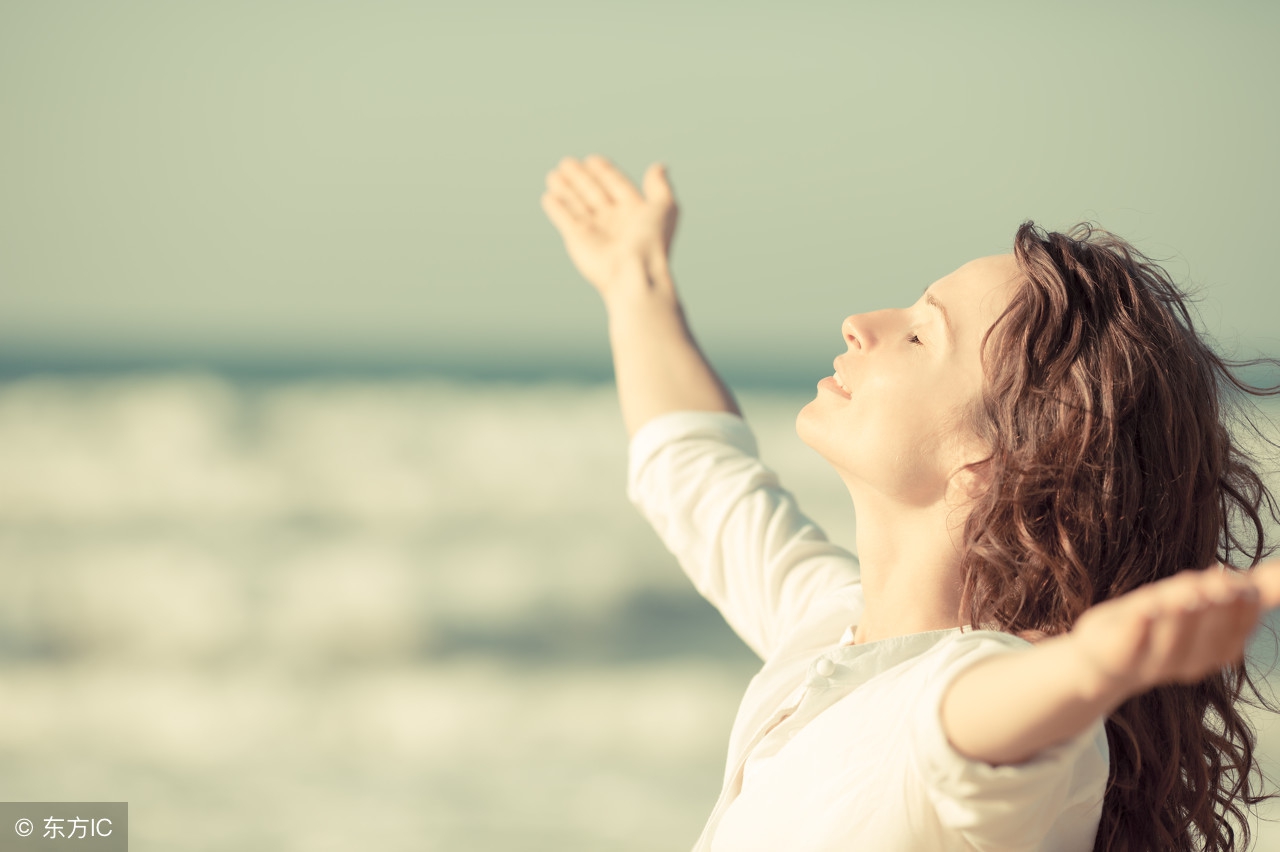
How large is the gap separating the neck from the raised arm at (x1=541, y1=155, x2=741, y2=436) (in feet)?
2.22

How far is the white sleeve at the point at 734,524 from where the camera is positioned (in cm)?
186

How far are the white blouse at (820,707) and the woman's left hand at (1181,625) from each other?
0.72ft

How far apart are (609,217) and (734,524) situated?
0.82 metres

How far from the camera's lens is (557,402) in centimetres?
892

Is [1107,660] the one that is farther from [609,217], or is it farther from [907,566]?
[609,217]

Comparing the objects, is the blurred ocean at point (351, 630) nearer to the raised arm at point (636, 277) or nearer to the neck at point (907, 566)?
the raised arm at point (636, 277)

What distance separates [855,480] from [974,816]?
0.57 meters

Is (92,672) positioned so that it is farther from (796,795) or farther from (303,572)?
(796,795)

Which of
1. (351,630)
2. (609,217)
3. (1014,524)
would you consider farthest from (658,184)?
(351,630)

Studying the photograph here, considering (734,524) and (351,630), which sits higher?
(351,630)

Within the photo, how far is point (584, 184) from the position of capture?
247cm

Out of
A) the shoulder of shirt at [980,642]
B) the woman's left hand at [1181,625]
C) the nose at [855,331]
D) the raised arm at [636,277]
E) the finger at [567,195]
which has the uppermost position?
the finger at [567,195]

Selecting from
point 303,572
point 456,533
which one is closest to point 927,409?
point 303,572

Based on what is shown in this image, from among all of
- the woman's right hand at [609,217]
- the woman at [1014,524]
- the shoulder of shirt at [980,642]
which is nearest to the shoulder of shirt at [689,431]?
the woman's right hand at [609,217]
